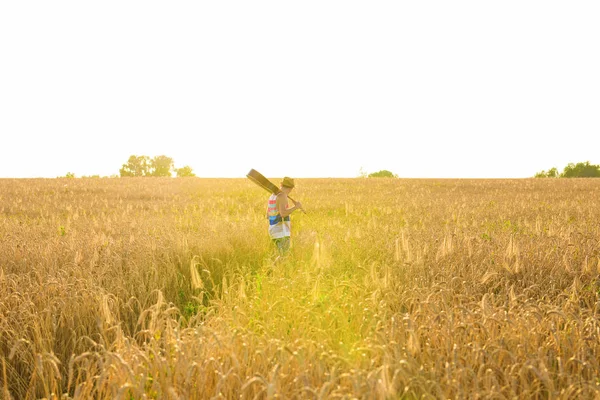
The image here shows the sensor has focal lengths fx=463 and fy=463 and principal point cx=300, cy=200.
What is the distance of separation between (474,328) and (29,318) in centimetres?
343

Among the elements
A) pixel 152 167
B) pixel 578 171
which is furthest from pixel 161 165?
pixel 578 171

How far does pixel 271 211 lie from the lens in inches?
248

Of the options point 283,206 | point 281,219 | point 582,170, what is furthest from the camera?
point 582,170

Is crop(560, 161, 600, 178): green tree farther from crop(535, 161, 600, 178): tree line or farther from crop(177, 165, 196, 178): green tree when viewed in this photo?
crop(177, 165, 196, 178): green tree

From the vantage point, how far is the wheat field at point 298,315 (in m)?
2.40

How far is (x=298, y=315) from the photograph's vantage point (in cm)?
348

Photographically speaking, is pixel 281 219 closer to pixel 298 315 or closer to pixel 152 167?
pixel 298 315

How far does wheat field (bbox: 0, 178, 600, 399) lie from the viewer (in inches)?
94.3

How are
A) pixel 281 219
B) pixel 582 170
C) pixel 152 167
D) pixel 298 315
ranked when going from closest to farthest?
1. pixel 298 315
2. pixel 281 219
3. pixel 582 170
4. pixel 152 167

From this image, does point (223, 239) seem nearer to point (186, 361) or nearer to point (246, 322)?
point (246, 322)

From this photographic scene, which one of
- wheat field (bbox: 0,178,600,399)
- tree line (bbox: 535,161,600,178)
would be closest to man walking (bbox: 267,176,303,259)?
wheat field (bbox: 0,178,600,399)

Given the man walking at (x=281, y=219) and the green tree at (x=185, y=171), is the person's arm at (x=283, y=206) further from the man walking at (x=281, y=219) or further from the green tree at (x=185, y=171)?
the green tree at (x=185, y=171)

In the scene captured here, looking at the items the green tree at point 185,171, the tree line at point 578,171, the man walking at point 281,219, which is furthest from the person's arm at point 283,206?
the green tree at point 185,171

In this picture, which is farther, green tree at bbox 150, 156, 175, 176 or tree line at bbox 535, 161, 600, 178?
green tree at bbox 150, 156, 175, 176
